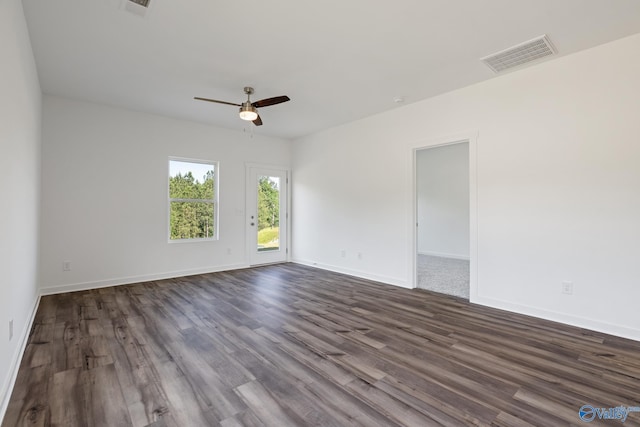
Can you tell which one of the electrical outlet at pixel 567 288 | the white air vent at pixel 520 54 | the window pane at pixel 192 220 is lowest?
the electrical outlet at pixel 567 288

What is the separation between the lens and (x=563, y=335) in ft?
9.50

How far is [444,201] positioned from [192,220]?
603cm

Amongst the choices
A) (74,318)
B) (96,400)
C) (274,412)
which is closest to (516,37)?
(274,412)

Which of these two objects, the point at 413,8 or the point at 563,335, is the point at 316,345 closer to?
the point at 563,335

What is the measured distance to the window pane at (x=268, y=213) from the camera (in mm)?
6434

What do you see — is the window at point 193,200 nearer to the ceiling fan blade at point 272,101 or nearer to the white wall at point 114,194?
the white wall at point 114,194

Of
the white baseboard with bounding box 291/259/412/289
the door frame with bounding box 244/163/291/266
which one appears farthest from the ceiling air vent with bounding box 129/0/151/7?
the white baseboard with bounding box 291/259/412/289

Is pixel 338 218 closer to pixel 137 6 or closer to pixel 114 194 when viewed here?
pixel 114 194

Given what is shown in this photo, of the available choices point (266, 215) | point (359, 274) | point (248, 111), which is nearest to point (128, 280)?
point (266, 215)

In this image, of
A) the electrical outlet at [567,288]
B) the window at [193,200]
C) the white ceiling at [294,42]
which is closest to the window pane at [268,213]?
the window at [193,200]

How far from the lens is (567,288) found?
3176mm

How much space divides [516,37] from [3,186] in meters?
4.23

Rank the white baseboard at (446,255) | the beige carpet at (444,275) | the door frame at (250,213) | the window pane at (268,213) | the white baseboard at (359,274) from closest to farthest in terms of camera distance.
A: the beige carpet at (444,275) < the white baseboard at (359,274) < the door frame at (250,213) < the window pane at (268,213) < the white baseboard at (446,255)

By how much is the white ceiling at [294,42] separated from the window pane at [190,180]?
143 centimetres
